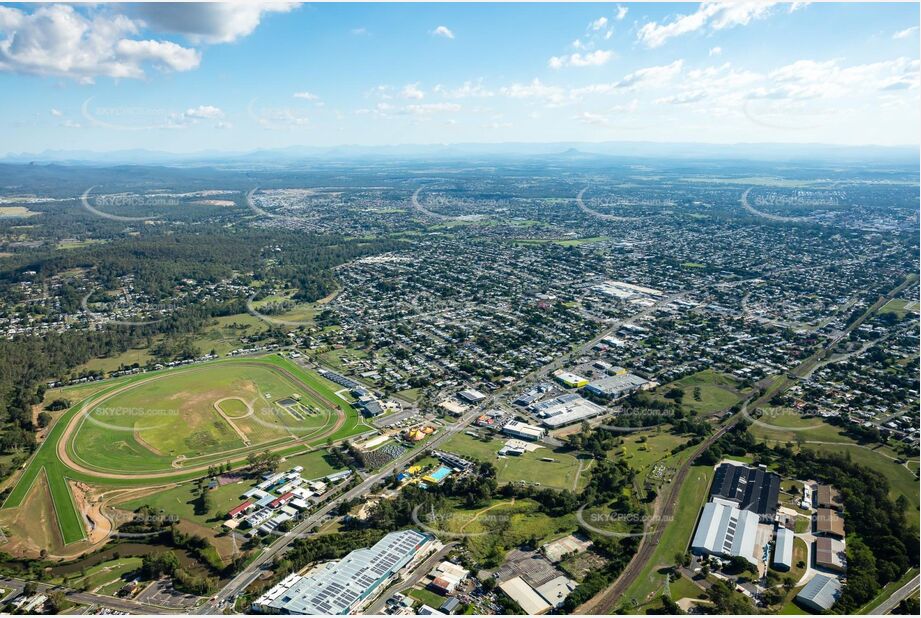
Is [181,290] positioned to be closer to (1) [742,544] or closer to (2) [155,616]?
(2) [155,616]

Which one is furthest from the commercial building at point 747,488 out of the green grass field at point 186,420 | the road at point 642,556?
the green grass field at point 186,420

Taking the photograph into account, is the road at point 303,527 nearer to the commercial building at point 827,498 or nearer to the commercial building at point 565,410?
the commercial building at point 565,410

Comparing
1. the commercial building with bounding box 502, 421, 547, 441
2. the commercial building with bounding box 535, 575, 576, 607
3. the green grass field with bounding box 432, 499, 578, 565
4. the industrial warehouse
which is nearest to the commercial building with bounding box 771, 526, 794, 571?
the industrial warehouse

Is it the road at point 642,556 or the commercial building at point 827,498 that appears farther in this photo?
the commercial building at point 827,498

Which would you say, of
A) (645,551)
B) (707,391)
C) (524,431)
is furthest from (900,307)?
(645,551)

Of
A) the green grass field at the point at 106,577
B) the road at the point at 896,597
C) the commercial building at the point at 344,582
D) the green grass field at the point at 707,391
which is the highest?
the commercial building at the point at 344,582

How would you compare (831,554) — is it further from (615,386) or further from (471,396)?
(471,396)
